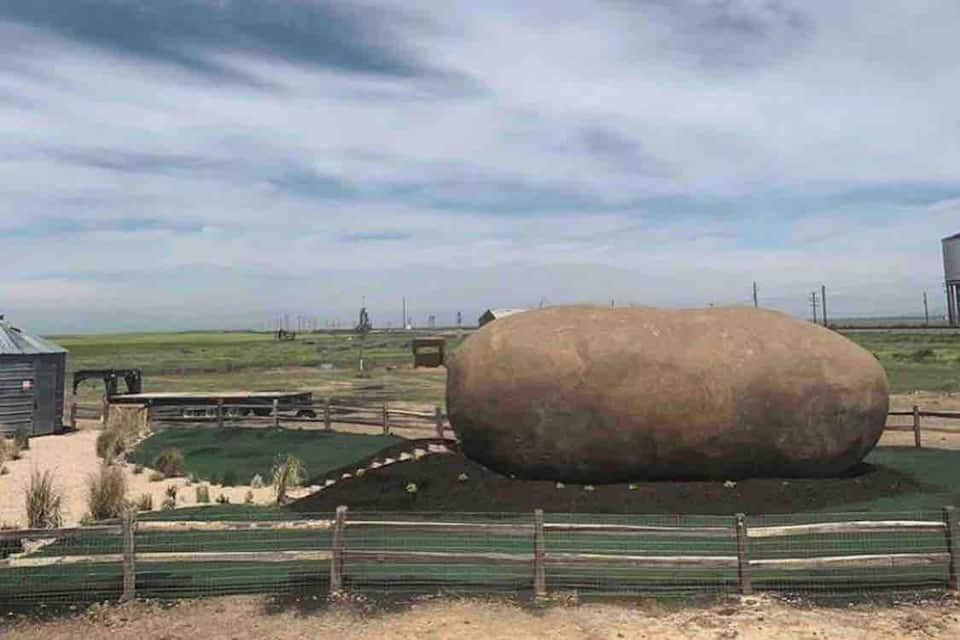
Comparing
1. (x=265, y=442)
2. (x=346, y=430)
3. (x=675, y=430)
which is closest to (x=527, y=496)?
(x=675, y=430)

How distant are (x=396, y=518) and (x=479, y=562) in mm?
2764

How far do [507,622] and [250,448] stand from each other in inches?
511

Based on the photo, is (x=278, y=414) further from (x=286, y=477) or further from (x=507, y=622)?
(x=507, y=622)

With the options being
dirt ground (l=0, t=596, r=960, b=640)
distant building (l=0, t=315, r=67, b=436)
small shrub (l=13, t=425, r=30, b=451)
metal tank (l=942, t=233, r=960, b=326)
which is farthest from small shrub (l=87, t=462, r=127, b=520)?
metal tank (l=942, t=233, r=960, b=326)

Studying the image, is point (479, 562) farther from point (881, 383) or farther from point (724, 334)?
point (881, 383)

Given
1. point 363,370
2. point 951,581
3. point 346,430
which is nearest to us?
point 951,581

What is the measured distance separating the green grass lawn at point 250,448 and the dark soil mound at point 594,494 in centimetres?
397

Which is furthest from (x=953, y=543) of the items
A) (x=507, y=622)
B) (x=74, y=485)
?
(x=74, y=485)

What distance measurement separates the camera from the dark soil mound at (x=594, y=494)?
33.4ft

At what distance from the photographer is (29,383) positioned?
2150 cm

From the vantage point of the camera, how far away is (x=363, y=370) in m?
51.5

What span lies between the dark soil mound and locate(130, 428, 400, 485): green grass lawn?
397 cm

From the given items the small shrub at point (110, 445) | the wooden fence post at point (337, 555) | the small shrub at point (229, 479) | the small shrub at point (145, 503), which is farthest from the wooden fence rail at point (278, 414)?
the wooden fence post at point (337, 555)

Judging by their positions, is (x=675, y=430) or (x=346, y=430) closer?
(x=675, y=430)
